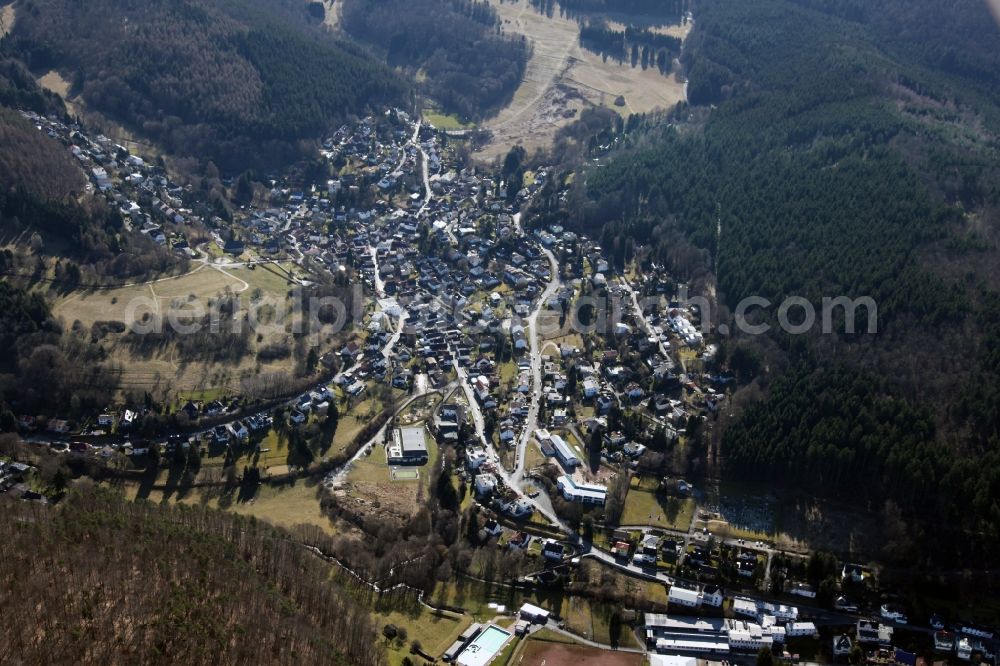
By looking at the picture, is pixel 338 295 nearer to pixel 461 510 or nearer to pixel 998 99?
pixel 461 510

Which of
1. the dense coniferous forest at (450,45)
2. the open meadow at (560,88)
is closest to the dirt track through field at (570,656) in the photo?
the open meadow at (560,88)

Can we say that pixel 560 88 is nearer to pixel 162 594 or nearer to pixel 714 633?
pixel 714 633

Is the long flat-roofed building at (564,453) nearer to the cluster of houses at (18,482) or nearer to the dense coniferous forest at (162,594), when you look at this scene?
the dense coniferous forest at (162,594)

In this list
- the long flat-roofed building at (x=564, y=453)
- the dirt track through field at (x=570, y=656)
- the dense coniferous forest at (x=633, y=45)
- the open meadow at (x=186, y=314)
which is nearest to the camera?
the dirt track through field at (x=570, y=656)

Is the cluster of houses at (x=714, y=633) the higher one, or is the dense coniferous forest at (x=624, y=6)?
the dense coniferous forest at (x=624, y=6)

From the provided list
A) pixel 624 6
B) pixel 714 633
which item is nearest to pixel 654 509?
pixel 714 633

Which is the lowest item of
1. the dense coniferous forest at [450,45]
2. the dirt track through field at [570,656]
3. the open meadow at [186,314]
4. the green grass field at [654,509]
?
the dirt track through field at [570,656]
